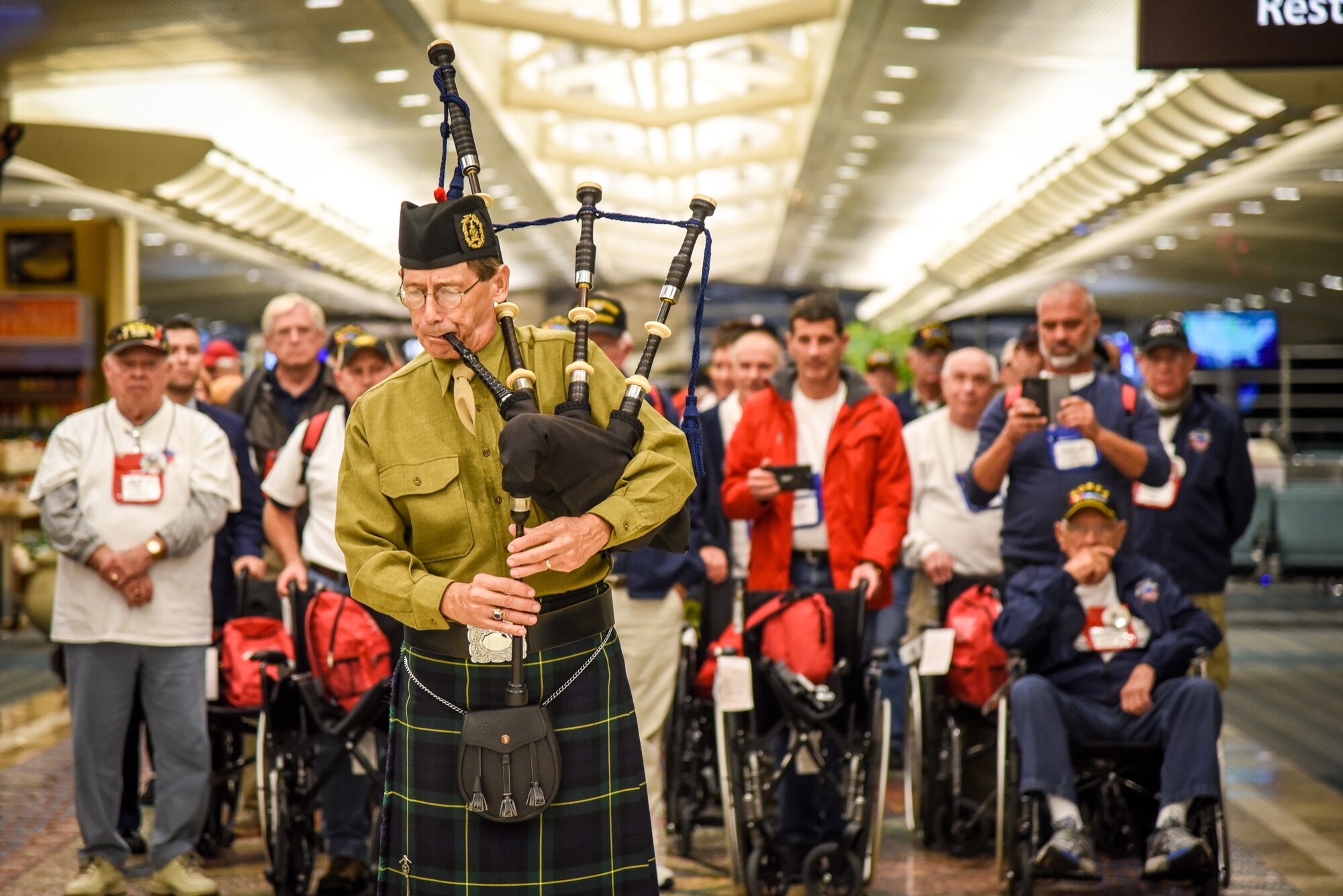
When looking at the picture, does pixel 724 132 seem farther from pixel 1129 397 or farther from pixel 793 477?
pixel 793 477

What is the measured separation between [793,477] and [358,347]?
1794mm

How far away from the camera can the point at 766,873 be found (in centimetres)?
459

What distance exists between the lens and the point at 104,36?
349 inches

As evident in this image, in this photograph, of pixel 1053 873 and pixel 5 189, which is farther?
pixel 5 189

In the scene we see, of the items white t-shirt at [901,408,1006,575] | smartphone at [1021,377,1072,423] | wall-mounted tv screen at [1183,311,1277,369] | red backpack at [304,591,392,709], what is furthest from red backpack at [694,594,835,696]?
wall-mounted tv screen at [1183,311,1277,369]

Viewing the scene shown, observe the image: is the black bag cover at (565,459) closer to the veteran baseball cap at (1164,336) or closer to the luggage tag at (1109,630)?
the luggage tag at (1109,630)

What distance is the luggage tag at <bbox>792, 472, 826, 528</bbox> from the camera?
490 centimetres

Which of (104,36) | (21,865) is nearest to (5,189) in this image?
(104,36)

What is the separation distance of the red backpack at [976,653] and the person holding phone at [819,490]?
408 millimetres

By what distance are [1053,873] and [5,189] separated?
10.9 m

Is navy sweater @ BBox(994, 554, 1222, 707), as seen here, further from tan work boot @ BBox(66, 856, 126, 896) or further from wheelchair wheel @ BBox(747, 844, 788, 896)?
tan work boot @ BBox(66, 856, 126, 896)

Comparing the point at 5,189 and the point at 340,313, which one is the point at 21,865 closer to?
the point at 5,189

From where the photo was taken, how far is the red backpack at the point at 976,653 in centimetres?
512

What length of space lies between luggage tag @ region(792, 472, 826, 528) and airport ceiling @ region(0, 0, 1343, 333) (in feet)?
8.33
